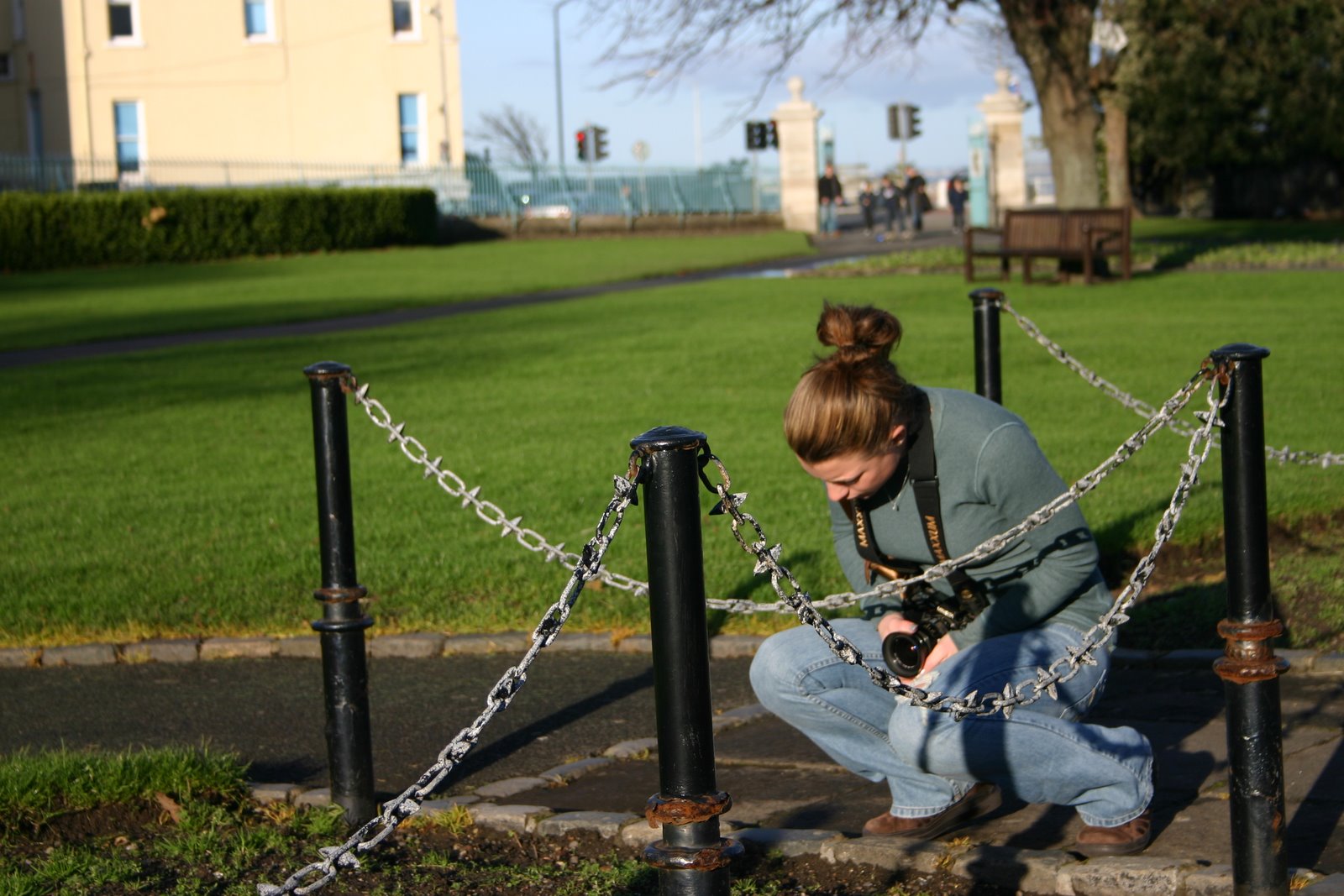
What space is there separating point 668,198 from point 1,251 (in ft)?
75.0

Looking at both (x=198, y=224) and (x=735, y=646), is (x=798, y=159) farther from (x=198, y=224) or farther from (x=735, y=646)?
(x=735, y=646)

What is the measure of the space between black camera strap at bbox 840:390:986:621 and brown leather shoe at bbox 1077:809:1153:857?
61 centimetres

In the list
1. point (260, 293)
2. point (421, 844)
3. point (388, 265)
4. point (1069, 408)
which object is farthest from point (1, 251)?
point (421, 844)

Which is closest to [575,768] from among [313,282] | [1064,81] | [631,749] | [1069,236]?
[631,749]

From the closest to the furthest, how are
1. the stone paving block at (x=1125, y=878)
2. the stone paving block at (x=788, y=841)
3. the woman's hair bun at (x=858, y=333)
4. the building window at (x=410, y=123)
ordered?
1. the stone paving block at (x=1125, y=878)
2. the woman's hair bun at (x=858, y=333)
3. the stone paving block at (x=788, y=841)
4. the building window at (x=410, y=123)

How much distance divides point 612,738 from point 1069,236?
1693 cm

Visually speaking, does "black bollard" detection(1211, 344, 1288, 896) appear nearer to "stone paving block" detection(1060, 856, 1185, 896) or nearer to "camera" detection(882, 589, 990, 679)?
"stone paving block" detection(1060, 856, 1185, 896)

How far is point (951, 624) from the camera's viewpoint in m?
3.91

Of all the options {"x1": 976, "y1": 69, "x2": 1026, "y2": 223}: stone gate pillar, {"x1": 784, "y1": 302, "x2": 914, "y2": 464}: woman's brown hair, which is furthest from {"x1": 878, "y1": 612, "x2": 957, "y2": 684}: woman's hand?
{"x1": 976, "y1": 69, "x2": 1026, "y2": 223}: stone gate pillar

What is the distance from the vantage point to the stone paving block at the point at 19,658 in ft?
19.5

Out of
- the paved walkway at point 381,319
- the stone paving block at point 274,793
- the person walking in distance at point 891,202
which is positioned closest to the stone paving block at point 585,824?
the stone paving block at point 274,793

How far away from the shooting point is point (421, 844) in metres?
4.00

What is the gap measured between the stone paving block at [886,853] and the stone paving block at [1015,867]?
0.22 feet

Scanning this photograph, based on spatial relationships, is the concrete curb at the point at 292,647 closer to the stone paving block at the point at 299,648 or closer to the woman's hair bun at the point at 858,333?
the stone paving block at the point at 299,648
